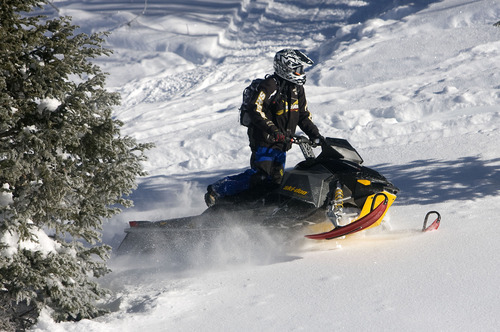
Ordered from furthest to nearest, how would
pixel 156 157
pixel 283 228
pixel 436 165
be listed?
pixel 156 157 → pixel 436 165 → pixel 283 228

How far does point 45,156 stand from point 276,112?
9.91ft

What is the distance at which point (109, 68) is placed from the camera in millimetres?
24453

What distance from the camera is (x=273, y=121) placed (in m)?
6.33

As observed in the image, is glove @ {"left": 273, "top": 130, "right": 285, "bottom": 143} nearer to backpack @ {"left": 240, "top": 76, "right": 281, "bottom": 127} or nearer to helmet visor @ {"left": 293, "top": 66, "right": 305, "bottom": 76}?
backpack @ {"left": 240, "top": 76, "right": 281, "bottom": 127}

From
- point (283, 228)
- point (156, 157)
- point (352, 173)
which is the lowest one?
point (156, 157)

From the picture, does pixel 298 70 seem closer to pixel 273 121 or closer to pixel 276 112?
pixel 276 112

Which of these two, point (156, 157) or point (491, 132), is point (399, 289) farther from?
point (156, 157)

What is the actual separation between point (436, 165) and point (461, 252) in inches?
155

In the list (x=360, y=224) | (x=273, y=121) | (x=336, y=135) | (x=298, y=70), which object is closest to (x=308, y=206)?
(x=360, y=224)

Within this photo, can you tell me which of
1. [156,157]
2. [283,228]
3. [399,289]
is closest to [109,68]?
[156,157]

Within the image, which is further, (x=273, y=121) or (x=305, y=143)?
(x=273, y=121)

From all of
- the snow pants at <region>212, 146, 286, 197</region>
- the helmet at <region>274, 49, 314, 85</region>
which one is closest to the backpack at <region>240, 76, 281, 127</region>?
the helmet at <region>274, 49, 314, 85</region>

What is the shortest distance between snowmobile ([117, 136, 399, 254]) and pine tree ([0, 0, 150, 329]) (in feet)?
6.51

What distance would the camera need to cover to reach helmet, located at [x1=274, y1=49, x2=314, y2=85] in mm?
6027
